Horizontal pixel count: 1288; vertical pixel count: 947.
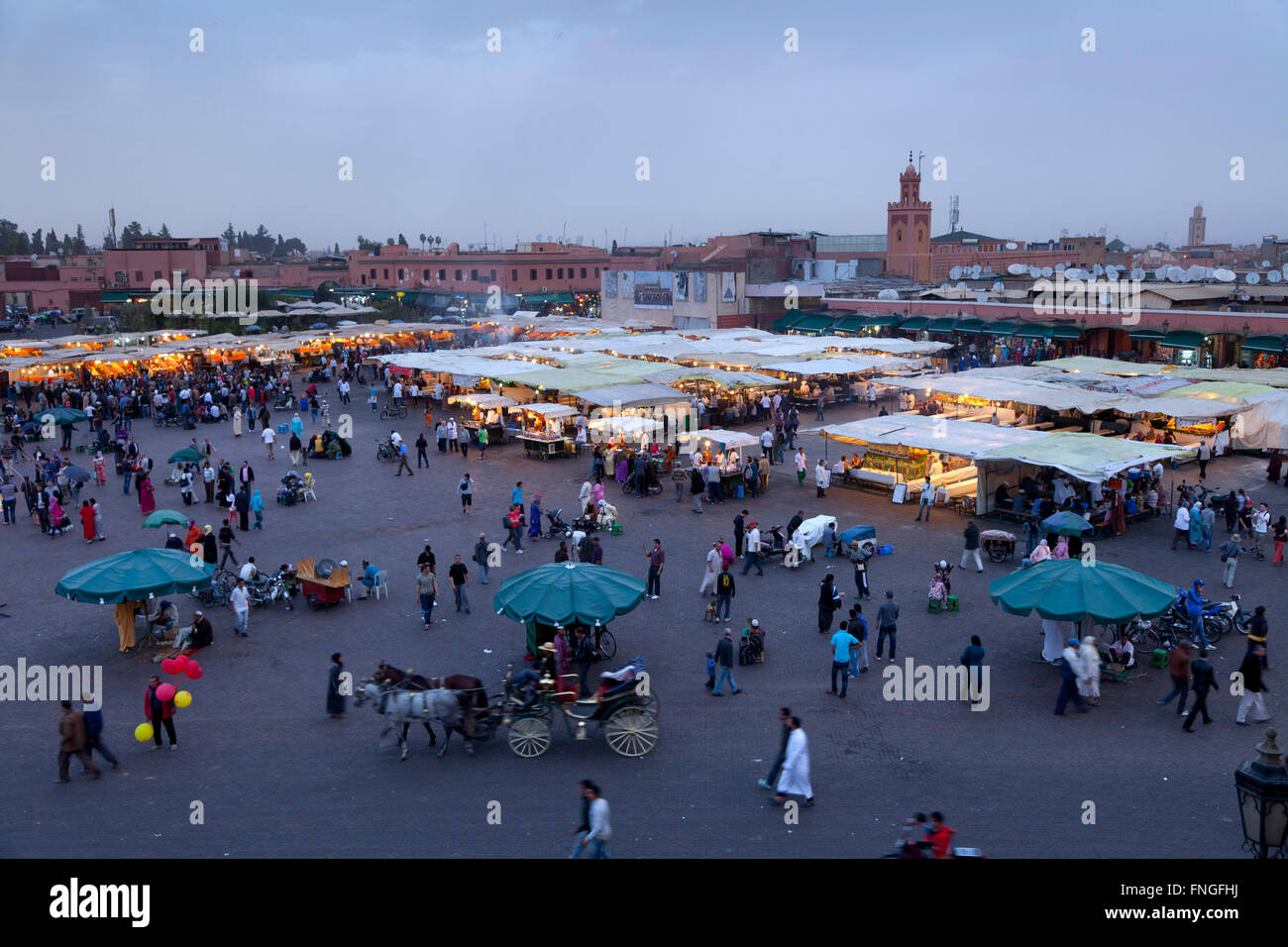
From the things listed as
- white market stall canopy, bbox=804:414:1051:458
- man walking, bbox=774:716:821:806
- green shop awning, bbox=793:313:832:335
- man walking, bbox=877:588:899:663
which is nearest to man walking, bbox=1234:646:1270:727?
man walking, bbox=877:588:899:663

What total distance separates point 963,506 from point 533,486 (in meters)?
8.87

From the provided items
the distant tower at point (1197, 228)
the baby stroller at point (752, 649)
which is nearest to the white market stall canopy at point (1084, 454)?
the baby stroller at point (752, 649)

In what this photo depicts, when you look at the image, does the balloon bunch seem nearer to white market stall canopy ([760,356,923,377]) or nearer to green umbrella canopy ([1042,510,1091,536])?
green umbrella canopy ([1042,510,1091,536])

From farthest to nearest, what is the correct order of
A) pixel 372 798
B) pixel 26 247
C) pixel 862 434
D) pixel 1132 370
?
pixel 26 247 < pixel 1132 370 < pixel 862 434 < pixel 372 798

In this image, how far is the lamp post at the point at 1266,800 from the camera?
564 cm

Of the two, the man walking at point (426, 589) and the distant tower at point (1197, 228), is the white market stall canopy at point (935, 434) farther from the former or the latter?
the distant tower at point (1197, 228)

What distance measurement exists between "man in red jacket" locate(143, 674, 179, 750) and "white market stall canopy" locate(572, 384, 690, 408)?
1596cm

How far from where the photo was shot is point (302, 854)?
26.0 feet

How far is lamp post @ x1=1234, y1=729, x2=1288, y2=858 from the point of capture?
222 inches

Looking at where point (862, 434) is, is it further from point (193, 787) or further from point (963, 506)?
point (193, 787)

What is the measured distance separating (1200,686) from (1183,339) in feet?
90.6

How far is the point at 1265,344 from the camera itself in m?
31.6

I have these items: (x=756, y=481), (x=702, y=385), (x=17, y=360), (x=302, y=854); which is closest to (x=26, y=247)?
(x=17, y=360)

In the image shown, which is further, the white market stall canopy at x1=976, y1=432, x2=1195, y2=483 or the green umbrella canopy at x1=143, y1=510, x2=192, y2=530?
the white market stall canopy at x1=976, y1=432, x2=1195, y2=483
